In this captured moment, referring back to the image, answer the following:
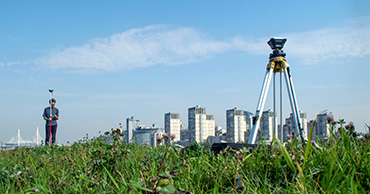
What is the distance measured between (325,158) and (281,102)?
3.56 m

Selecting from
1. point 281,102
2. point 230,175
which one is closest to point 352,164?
point 230,175

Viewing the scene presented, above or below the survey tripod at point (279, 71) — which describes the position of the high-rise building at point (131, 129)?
below

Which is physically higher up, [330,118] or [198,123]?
[198,123]

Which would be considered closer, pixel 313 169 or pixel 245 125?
pixel 313 169

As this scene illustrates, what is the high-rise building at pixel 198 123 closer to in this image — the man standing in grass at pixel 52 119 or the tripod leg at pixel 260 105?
the man standing in grass at pixel 52 119

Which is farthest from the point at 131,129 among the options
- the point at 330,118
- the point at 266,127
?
the point at 266,127

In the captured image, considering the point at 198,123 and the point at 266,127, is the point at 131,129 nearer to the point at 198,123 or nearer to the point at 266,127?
the point at 266,127

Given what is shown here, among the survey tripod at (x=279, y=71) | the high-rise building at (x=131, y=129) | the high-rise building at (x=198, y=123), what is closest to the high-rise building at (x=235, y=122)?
the high-rise building at (x=198, y=123)

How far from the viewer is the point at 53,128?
10758 millimetres

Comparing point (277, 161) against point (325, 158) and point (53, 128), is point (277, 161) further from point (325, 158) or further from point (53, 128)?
point (53, 128)

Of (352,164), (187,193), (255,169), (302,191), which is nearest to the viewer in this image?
(187,193)

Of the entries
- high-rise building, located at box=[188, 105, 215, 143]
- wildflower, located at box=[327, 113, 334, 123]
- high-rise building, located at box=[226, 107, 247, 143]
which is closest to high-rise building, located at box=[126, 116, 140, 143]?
wildflower, located at box=[327, 113, 334, 123]

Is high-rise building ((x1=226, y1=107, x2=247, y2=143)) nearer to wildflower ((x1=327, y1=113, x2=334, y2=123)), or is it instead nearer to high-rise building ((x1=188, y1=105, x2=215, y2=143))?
high-rise building ((x1=188, y1=105, x2=215, y2=143))

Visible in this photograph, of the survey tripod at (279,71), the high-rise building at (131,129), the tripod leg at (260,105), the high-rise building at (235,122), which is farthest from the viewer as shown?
the high-rise building at (235,122)
